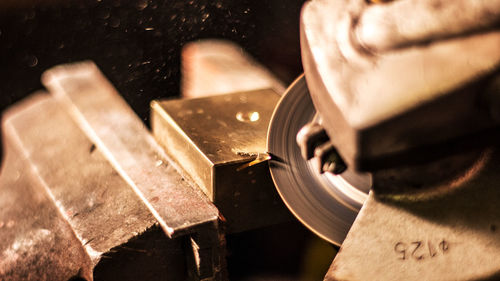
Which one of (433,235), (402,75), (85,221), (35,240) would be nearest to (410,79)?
(402,75)

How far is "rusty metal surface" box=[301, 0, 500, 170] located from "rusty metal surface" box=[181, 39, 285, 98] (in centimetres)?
78

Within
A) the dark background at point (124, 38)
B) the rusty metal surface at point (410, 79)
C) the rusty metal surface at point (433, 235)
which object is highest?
the rusty metal surface at point (410, 79)

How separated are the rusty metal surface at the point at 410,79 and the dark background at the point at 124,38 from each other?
42.7 inches

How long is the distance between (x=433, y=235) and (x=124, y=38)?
1879 mm

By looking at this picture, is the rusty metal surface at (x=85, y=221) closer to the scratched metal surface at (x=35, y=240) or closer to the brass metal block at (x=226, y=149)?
Result: the scratched metal surface at (x=35, y=240)

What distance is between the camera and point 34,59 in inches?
95.3

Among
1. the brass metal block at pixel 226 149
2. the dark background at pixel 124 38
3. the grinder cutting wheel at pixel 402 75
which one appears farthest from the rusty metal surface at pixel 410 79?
the dark background at pixel 124 38

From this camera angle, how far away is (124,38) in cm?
232

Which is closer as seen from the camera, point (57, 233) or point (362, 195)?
point (362, 195)

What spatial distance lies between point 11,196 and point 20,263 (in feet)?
0.98

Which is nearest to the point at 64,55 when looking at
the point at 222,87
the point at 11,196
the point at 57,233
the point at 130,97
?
the point at 130,97

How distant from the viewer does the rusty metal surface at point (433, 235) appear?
30.3 inches

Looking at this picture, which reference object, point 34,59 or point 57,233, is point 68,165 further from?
point 34,59

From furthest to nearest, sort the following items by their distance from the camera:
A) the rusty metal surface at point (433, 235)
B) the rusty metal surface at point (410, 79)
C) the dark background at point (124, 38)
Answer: the dark background at point (124, 38), the rusty metal surface at point (433, 235), the rusty metal surface at point (410, 79)
